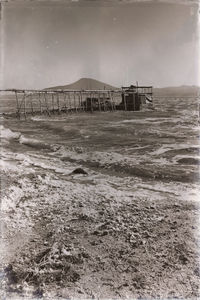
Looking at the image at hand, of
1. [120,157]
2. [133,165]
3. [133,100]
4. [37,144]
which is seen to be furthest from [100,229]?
[133,100]

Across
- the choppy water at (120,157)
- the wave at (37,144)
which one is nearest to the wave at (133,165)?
the choppy water at (120,157)

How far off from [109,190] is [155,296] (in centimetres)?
411

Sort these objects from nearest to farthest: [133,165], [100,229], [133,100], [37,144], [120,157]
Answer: [100,229]
[133,165]
[120,157]
[37,144]
[133,100]

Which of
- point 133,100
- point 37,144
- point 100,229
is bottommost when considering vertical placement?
point 100,229

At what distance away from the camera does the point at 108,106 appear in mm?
41906

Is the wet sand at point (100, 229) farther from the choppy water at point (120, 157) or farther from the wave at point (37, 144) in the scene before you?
the wave at point (37, 144)

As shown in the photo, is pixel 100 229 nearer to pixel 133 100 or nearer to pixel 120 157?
pixel 120 157

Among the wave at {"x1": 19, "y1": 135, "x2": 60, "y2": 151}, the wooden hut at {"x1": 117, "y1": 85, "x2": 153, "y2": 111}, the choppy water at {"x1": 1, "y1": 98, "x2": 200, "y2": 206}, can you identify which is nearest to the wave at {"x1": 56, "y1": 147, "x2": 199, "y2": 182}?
the choppy water at {"x1": 1, "y1": 98, "x2": 200, "y2": 206}

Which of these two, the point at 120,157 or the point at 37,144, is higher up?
the point at 37,144

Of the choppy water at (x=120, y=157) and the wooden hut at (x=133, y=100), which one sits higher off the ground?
the wooden hut at (x=133, y=100)

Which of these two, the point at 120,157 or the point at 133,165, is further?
the point at 120,157

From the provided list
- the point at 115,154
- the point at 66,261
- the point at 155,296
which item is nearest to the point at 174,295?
the point at 155,296

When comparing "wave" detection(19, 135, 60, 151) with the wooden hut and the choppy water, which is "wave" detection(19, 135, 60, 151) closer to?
the choppy water

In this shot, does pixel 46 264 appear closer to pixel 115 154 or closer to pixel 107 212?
pixel 107 212
